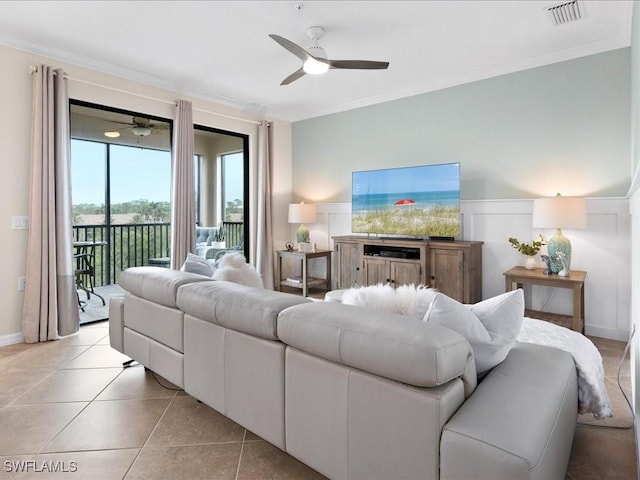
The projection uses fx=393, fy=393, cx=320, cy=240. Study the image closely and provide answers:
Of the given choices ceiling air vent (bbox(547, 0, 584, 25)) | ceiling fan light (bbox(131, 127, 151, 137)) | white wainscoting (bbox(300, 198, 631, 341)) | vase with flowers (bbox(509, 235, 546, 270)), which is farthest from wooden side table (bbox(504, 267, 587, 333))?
ceiling fan light (bbox(131, 127, 151, 137))

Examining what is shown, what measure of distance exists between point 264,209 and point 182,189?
4.35 ft

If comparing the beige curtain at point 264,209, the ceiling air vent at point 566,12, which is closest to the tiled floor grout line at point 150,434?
the beige curtain at point 264,209

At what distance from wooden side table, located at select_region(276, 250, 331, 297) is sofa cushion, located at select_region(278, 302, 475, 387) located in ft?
12.1

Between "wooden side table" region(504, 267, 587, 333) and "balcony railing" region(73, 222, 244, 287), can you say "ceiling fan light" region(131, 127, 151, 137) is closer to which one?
"balcony railing" region(73, 222, 244, 287)

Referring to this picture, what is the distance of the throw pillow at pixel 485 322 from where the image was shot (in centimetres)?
138

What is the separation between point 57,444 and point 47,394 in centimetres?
69

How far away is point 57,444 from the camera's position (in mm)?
1899

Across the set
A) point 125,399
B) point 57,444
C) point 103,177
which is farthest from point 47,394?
point 103,177

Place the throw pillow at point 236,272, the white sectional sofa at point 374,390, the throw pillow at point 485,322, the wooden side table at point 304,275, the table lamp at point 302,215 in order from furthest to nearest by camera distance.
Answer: the table lamp at point 302,215 → the wooden side table at point 304,275 → the throw pillow at point 236,272 → the throw pillow at point 485,322 → the white sectional sofa at point 374,390

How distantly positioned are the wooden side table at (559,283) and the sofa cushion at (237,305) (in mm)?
2554

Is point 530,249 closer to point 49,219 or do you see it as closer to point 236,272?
point 236,272

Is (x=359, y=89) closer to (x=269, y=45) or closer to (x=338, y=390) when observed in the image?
(x=269, y=45)

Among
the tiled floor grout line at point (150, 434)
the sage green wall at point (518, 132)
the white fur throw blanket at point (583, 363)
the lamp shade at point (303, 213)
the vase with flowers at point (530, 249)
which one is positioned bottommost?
the tiled floor grout line at point (150, 434)

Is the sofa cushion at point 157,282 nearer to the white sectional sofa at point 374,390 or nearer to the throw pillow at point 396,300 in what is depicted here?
the white sectional sofa at point 374,390
